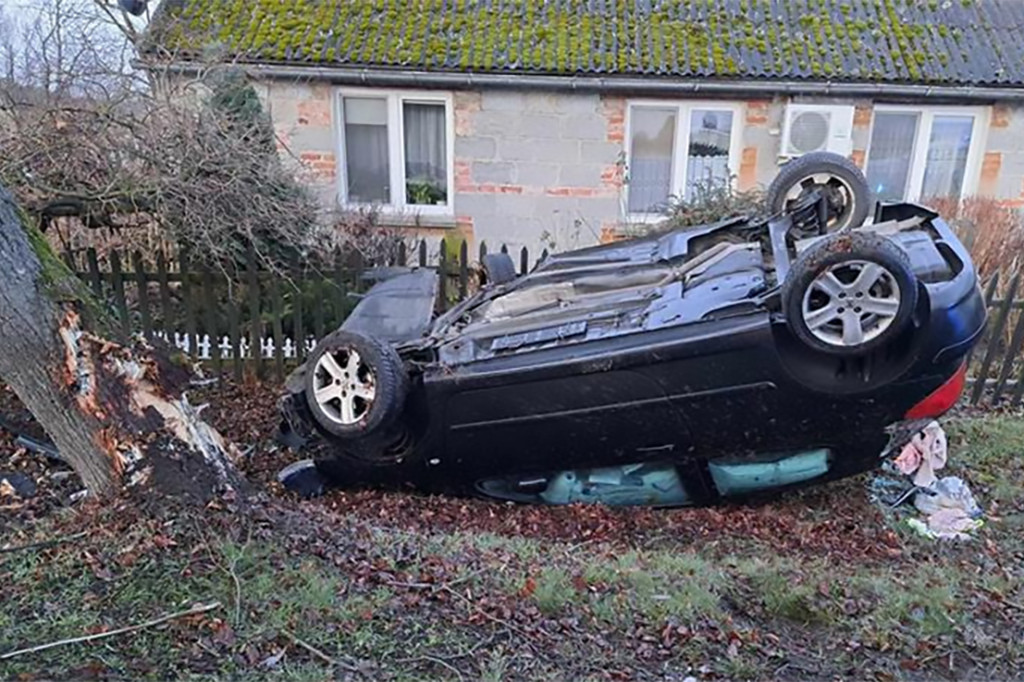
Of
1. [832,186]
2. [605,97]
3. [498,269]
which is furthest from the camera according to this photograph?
[605,97]

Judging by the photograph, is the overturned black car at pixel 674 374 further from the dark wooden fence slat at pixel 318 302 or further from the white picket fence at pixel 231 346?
the white picket fence at pixel 231 346

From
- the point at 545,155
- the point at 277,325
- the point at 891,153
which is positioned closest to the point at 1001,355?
the point at 891,153

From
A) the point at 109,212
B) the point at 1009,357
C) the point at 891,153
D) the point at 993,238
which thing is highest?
the point at 891,153

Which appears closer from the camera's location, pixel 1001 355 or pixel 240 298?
pixel 240 298

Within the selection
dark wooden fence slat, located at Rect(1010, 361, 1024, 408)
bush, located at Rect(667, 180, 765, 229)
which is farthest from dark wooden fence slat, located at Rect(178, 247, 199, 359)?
dark wooden fence slat, located at Rect(1010, 361, 1024, 408)

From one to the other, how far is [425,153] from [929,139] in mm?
6812

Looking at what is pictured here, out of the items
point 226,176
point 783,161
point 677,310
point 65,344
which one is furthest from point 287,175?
point 783,161

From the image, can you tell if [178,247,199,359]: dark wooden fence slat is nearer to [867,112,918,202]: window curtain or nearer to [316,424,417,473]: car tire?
[316,424,417,473]: car tire

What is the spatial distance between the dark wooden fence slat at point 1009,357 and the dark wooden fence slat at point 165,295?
7118 mm

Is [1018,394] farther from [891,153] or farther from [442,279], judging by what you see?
[442,279]

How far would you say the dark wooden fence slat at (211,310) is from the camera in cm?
609

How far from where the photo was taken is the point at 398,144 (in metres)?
9.45

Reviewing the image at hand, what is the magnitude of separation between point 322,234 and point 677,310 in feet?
13.0

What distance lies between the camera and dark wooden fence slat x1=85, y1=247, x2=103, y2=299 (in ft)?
19.3
